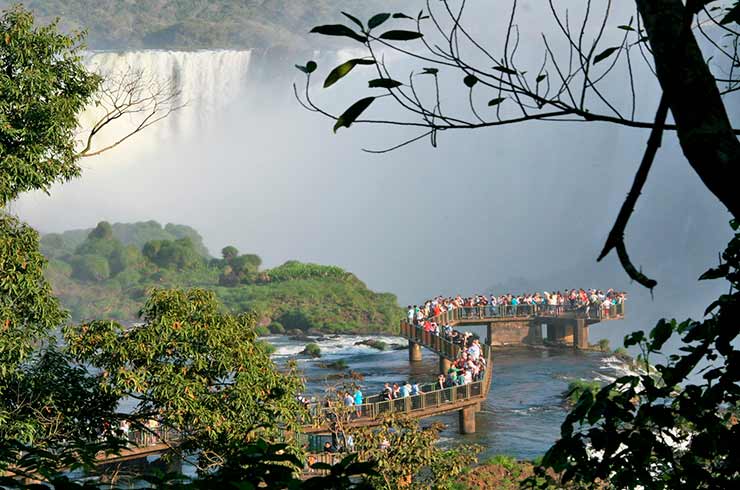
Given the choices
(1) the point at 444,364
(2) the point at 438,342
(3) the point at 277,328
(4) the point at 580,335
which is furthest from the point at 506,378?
(3) the point at 277,328

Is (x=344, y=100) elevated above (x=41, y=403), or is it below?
above

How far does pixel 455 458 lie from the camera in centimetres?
Result: 1277

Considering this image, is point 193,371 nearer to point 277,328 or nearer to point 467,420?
point 467,420

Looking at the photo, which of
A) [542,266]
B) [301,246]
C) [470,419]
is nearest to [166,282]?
[301,246]

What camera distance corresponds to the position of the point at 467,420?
21.0 metres

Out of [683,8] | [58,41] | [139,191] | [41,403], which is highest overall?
[139,191]

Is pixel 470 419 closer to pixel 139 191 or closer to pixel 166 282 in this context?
pixel 166 282

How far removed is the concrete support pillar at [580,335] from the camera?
32.5 metres

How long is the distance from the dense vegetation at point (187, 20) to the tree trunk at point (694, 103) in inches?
3844

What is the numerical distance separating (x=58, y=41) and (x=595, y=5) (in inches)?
2071

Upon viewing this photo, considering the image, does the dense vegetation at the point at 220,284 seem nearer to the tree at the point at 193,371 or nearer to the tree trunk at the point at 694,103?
the tree at the point at 193,371

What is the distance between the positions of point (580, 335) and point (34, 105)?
25103 millimetres

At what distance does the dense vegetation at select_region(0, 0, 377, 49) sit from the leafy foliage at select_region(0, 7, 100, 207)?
8923cm

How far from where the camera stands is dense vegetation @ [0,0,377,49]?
99.4 meters
